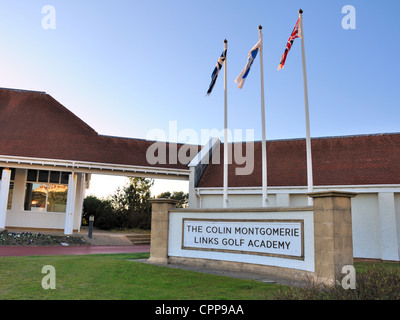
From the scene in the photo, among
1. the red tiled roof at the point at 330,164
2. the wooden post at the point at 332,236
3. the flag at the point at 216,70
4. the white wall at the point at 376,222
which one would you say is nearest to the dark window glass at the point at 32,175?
the red tiled roof at the point at 330,164

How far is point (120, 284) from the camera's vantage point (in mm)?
7523

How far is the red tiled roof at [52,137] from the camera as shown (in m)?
20.3

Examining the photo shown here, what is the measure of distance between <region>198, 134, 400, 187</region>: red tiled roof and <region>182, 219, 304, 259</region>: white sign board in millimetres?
8103

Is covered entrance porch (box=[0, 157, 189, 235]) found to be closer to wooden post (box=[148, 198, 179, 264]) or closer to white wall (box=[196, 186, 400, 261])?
wooden post (box=[148, 198, 179, 264])

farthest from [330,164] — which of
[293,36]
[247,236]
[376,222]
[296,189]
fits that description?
[247,236]

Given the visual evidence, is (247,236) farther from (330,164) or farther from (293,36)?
(330,164)

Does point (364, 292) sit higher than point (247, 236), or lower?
lower

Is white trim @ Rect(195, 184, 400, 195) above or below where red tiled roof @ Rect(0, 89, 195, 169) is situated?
below
